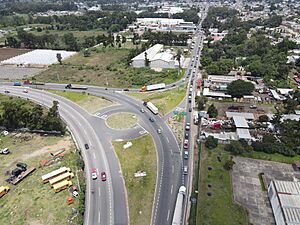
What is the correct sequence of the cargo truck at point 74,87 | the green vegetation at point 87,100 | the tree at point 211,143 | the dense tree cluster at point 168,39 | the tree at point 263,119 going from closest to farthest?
the tree at point 211,143 < the tree at point 263,119 < the green vegetation at point 87,100 < the cargo truck at point 74,87 < the dense tree cluster at point 168,39

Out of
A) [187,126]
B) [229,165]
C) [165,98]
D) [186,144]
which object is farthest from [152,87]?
[229,165]

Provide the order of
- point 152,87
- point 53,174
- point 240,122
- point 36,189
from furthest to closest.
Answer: point 152,87 → point 240,122 → point 53,174 → point 36,189

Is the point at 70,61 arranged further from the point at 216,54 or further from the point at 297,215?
the point at 297,215

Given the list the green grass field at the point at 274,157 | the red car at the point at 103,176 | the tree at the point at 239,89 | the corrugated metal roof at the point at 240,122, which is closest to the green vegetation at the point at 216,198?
the green grass field at the point at 274,157

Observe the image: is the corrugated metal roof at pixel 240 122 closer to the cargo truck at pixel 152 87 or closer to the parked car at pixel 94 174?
the cargo truck at pixel 152 87

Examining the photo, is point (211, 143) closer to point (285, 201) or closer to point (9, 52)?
point (285, 201)

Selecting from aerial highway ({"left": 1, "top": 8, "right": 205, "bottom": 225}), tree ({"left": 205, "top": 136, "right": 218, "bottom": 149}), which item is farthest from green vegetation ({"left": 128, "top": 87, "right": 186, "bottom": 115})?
tree ({"left": 205, "top": 136, "right": 218, "bottom": 149})

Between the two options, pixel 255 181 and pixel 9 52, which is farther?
pixel 9 52
